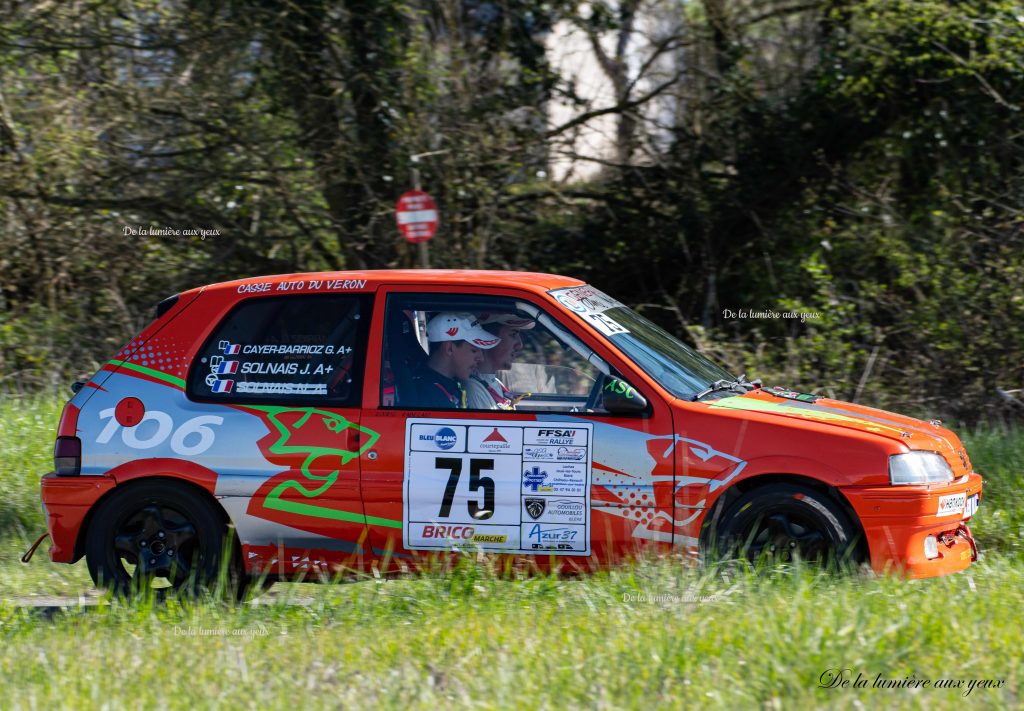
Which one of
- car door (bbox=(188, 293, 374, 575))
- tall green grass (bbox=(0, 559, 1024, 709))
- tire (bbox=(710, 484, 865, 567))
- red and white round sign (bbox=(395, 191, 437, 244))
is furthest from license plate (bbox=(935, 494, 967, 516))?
red and white round sign (bbox=(395, 191, 437, 244))

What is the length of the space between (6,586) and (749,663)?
14.9 feet

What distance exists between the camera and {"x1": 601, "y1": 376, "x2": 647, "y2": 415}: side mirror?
17.4 ft

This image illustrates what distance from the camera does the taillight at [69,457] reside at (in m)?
5.71

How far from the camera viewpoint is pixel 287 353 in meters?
5.74

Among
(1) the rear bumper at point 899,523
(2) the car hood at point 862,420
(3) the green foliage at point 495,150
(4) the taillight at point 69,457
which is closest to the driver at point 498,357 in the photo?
(2) the car hood at point 862,420

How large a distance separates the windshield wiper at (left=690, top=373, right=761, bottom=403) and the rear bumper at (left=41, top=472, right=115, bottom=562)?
3.00 m

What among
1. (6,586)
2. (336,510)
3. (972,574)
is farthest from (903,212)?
(6,586)

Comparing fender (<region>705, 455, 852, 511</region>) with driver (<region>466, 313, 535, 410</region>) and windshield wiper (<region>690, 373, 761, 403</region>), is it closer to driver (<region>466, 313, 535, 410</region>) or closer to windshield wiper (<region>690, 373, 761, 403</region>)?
windshield wiper (<region>690, 373, 761, 403</region>)

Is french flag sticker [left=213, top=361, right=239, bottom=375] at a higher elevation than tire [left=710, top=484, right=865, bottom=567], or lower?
higher

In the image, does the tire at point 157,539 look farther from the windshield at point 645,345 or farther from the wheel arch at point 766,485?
the wheel arch at point 766,485

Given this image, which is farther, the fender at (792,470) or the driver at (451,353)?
the driver at (451,353)

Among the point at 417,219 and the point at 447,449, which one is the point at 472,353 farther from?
the point at 417,219

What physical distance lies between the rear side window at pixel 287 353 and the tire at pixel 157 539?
A: 56cm

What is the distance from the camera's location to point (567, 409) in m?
5.46
